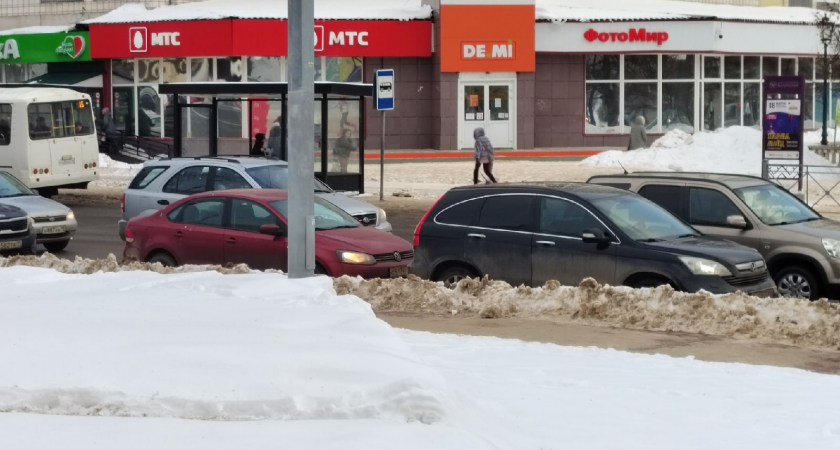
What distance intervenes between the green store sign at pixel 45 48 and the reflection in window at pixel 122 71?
102cm

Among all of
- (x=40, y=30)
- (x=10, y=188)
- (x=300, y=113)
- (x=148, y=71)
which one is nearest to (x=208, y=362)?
(x=300, y=113)

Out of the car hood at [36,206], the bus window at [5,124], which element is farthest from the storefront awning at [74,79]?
the car hood at [36,206]

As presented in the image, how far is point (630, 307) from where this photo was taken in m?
11.7

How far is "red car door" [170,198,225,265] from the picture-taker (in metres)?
14.7

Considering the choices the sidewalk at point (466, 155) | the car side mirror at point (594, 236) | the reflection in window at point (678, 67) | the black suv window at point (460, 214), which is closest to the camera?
the car side mirror at point (594, 236)

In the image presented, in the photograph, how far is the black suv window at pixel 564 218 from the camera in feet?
41.8

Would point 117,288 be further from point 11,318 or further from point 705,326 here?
point 705,326

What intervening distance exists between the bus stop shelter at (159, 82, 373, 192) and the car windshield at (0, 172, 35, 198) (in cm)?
522

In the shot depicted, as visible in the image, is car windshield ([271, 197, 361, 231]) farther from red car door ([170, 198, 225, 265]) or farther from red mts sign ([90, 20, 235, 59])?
red mts sign ([90, 20, 235, 59])

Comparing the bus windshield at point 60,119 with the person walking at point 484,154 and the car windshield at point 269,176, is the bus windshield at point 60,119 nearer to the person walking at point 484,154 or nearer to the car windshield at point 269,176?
the person walking at point 484,154

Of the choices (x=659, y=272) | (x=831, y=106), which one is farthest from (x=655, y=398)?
(x=831, y=106)

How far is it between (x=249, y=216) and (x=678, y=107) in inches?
1167

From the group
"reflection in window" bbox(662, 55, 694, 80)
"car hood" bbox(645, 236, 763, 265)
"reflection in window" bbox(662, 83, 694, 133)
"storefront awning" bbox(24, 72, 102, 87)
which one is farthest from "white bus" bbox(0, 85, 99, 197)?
"car hood" bbox(645, 236, 763, 265)

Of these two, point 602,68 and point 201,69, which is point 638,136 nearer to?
point 602,68
